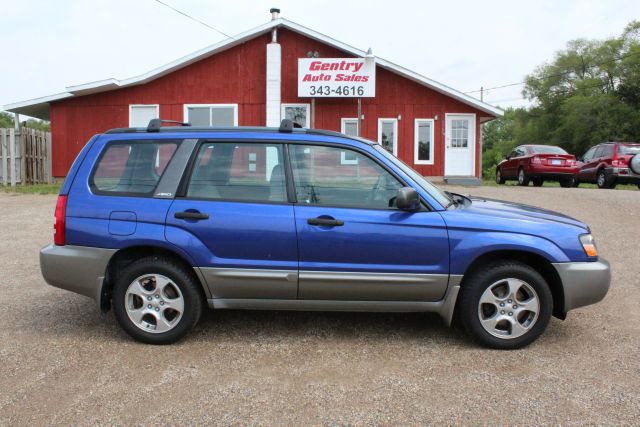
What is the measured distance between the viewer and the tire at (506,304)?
4074 millimetres

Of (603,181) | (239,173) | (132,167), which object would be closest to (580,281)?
(239,173)

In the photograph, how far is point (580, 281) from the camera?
4086 mm

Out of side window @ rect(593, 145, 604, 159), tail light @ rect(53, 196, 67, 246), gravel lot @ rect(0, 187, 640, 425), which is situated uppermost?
side window @ rect(593, 145, 604, 159)

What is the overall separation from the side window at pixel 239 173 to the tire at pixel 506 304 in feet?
5.27

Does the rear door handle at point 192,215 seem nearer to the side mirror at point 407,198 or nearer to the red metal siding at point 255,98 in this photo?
the side mirror at point 407,198

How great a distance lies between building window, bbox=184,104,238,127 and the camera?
768 inches

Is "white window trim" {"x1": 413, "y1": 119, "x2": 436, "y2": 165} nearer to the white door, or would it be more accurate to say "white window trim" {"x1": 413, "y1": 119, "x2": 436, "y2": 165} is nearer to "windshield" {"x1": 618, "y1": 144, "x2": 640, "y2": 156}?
the white door

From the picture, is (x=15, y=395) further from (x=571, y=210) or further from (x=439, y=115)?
(x=439, y=115)

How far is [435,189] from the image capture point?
180 inches

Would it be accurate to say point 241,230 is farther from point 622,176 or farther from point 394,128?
point 622,176

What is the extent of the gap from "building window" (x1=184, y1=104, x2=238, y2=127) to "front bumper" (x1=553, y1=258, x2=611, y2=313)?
54.4 ft

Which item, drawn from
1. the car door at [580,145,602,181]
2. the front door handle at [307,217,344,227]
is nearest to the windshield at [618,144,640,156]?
the car door at [580,145,602,181]

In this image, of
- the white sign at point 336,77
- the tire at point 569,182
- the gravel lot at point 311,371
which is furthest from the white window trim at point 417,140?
the gravel lot at point 311,371

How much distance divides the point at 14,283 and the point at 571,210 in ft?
35.0
